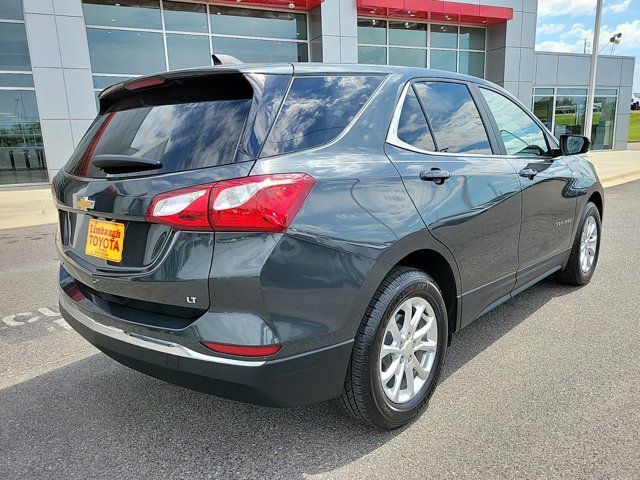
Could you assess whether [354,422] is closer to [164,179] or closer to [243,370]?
[243,370]

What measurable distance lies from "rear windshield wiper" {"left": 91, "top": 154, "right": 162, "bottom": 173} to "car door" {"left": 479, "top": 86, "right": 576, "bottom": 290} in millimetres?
2295

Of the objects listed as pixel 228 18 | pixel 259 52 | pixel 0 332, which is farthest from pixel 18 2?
pixel 0 332

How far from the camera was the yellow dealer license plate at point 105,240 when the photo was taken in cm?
219

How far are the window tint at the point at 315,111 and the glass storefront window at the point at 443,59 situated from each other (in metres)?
18.0

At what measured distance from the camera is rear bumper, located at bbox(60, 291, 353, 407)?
1946 millimetres

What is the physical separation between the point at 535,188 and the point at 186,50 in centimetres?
1380

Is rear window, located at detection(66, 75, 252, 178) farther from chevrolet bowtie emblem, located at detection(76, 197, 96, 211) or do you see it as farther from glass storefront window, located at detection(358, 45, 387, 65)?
glass storefront window, located at detection(358, 45, 387, 65)

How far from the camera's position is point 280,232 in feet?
6.29

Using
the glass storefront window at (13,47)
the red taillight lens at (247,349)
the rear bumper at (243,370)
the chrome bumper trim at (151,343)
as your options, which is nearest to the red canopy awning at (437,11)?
the glass storefront window at (13,47)

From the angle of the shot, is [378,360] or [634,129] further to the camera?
[634,129]

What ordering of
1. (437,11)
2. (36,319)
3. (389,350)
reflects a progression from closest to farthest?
1. (389,350)
2. (36,319)
3. (437,11)

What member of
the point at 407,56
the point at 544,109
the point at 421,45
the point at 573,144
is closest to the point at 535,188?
the point at 573,144

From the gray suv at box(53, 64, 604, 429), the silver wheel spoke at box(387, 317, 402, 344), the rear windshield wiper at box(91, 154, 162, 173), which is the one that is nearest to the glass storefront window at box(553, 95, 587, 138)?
the gray suv at box(53, 64, 604, 429)

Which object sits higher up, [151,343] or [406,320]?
[151,343]
